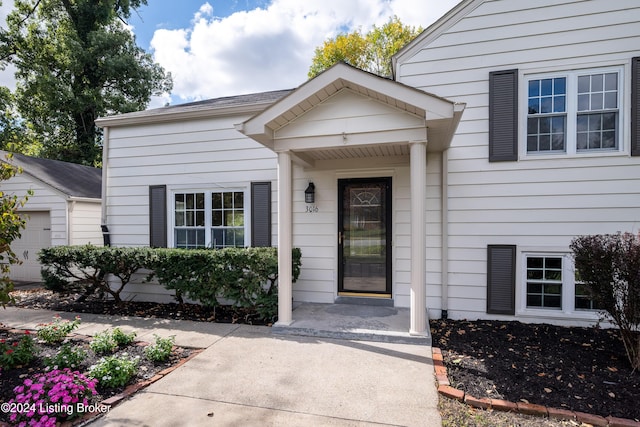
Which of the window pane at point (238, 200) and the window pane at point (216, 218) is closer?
the window pane at point (238, 200)

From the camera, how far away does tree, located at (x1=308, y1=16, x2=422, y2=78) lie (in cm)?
1639

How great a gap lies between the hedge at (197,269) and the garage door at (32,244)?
9.40 ft

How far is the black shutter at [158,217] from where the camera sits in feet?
19.9

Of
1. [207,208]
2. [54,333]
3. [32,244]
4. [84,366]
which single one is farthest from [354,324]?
[32,244]

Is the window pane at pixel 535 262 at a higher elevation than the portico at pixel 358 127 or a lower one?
lower

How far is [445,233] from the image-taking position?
15.3ft

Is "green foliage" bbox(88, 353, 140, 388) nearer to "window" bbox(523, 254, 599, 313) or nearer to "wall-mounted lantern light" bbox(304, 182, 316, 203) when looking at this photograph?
"wall-mounted lantern light" bbox(304, 182, 316, 203)

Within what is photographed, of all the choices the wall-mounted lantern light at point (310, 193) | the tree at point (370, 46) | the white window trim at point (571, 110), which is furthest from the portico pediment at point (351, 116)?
the tree at point (370, 46)

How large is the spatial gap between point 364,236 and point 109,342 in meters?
3.80

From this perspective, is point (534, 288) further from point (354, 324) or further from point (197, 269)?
point (197, 269)

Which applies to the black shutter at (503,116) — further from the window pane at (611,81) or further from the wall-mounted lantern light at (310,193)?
the wall-mounted lantern light at (310,193)

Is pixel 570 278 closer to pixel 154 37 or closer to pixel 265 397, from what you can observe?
pixel 265 397

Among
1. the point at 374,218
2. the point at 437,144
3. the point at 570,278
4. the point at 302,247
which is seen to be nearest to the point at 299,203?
the point at 302,247

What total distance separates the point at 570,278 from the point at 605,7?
3.75m
